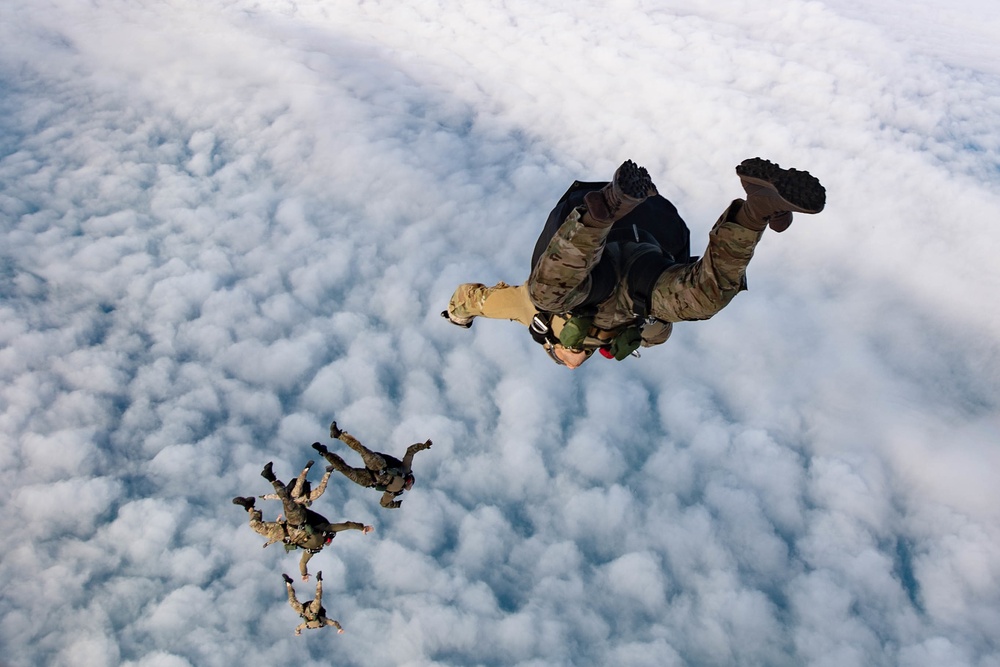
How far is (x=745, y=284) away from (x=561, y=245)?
1.93 meters

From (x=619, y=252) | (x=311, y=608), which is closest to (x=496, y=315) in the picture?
(x=619, y=252)

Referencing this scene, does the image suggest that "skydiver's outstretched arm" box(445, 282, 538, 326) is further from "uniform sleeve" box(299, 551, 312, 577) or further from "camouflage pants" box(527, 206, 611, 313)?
"uniform sleeve" box(299, 551, 312, 577)

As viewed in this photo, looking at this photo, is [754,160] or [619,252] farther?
[619,252]

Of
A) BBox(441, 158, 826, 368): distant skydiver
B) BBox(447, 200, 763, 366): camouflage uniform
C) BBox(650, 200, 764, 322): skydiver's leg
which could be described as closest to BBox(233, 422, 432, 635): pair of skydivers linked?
BBox(441, 158, 826, 368): distant skydiver

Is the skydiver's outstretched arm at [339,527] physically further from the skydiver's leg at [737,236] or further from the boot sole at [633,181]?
the boot sole at [633,181]

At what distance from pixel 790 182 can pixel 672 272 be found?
1938 millimetres

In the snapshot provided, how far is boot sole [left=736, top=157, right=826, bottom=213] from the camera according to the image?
5.03 metres

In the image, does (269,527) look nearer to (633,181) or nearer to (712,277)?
(712,277)

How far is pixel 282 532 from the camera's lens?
1031 centimetres

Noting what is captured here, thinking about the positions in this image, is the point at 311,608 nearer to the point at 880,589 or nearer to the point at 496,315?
the point at 496,315

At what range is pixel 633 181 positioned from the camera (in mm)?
5297

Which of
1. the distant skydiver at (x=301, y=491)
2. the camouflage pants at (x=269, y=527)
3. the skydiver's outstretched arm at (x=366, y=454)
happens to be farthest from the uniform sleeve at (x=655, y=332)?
the camouflage pants at (x=269, y=527)

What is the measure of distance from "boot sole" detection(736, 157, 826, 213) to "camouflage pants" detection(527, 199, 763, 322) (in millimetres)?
464

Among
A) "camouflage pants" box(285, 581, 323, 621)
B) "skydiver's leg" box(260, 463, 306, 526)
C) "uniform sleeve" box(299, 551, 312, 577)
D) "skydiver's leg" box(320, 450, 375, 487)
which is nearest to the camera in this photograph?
Result: "skydiver's leg" box(320, 450, 375, 487)
